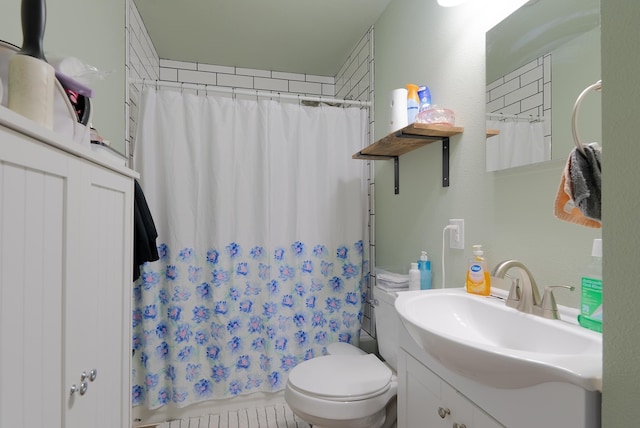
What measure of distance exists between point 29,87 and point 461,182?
4.43ft

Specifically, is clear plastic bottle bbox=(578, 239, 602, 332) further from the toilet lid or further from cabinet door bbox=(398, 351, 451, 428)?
the toilet lid

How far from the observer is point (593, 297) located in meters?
0.79

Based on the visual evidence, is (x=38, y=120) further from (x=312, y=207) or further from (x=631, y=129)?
(x=312, y=207)

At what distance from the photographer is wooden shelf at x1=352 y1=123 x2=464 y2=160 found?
1333 mm

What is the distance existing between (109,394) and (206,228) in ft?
3.84

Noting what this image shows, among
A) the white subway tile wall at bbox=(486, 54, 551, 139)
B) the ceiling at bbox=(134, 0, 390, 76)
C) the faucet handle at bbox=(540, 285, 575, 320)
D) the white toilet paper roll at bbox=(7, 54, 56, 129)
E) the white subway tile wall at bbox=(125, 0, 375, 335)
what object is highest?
the ceiling at bbox=(134, 0, 390, 76)

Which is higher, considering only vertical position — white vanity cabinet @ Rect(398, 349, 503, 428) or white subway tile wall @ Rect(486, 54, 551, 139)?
white subway tile wall @ Rect(486, 54, 551, 139)

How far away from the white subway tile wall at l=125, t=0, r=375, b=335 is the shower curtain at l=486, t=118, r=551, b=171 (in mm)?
1069

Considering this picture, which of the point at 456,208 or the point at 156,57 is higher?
the point at 156,57

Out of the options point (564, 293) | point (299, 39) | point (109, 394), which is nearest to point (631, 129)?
point (564, 293)

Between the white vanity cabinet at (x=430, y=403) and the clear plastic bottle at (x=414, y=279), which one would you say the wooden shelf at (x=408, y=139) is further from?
the white vanity cabinet at (x=430, y=403)

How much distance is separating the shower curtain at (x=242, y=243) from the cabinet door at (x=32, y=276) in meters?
1.31

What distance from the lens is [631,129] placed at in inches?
17.8

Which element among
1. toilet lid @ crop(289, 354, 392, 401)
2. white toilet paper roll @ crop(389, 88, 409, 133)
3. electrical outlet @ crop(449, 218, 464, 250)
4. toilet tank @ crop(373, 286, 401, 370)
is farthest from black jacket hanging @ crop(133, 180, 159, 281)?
electrical outlet @ crop(449, 218, 464, 250)
